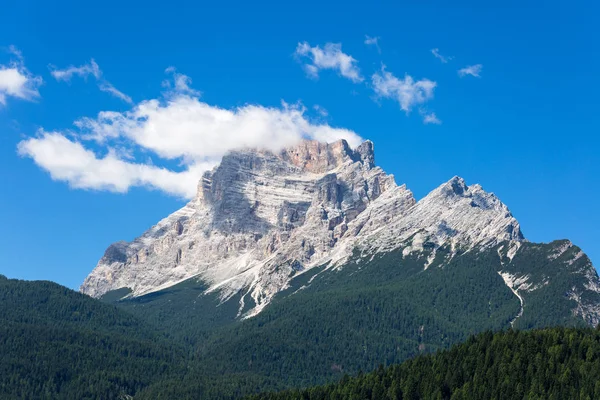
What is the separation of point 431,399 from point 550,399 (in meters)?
26.6

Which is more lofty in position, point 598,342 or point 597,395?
point 598,342

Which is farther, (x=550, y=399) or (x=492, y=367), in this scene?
(x=492, y=367)

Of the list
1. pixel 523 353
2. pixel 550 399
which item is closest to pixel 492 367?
pixel 523 353

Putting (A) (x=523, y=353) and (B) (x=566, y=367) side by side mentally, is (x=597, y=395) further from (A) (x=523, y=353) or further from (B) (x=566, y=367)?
(A) (x=523, y=353)

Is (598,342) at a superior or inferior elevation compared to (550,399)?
superior

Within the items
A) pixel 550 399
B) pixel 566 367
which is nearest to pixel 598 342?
pixel 566 367

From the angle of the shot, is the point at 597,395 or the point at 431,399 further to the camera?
the point at 431,399

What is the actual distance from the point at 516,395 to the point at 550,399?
810 centimetres

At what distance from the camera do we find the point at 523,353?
197375mm

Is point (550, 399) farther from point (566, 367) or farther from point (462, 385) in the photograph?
point (462, 385)

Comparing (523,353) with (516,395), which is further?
(523,353)

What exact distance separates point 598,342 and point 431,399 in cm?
3641

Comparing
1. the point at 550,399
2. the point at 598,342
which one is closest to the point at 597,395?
the point at 550,399

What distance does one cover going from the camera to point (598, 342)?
196 meters
